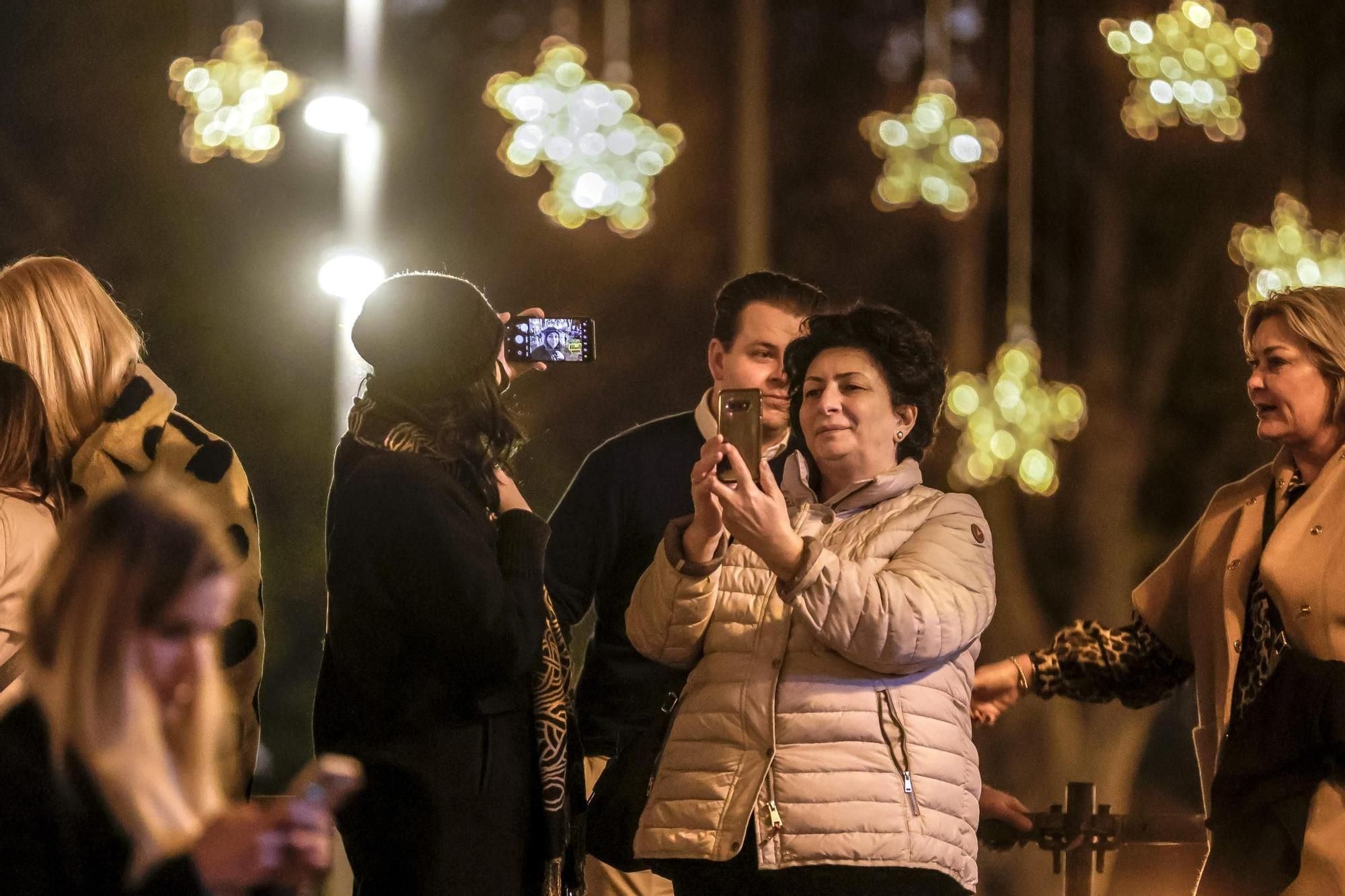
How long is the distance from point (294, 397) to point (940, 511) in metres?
2.87

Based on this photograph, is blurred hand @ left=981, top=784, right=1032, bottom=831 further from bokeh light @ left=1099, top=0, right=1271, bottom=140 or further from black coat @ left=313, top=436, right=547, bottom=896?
bokeh light @ left=1099, top=0, right=1271, bottom=140

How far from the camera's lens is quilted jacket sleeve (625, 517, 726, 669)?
2242 millimetres

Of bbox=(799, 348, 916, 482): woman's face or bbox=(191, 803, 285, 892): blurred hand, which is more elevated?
bbox=(799, 348, 916, 482): woman's face

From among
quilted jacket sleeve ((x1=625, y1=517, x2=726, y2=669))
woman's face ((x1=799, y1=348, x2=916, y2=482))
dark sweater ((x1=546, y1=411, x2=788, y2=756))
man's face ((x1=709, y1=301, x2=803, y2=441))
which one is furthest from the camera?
man's face ((x1=709, y1=301, x2=803, y2=441))

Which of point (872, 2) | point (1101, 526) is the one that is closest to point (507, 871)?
point (872, 2)

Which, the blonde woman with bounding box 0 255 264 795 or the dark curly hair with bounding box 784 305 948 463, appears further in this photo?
the blonde woman with bounding box 0 255 264 795

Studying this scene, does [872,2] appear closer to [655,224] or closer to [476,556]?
[655,224]

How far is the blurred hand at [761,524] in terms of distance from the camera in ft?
7.02

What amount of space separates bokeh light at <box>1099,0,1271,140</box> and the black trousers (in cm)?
423

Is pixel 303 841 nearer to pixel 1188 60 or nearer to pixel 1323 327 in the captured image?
pixel 1323 327

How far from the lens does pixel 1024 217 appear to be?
7129 millimetres


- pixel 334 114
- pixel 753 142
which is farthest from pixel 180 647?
pixel 753 142

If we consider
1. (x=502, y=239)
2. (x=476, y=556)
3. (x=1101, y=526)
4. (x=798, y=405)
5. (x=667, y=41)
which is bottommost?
(x=1101, y=526)

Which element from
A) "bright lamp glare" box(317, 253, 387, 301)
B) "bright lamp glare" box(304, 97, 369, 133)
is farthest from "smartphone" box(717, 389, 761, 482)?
"bright lamp glare" box(304, 97, 369, 133)
